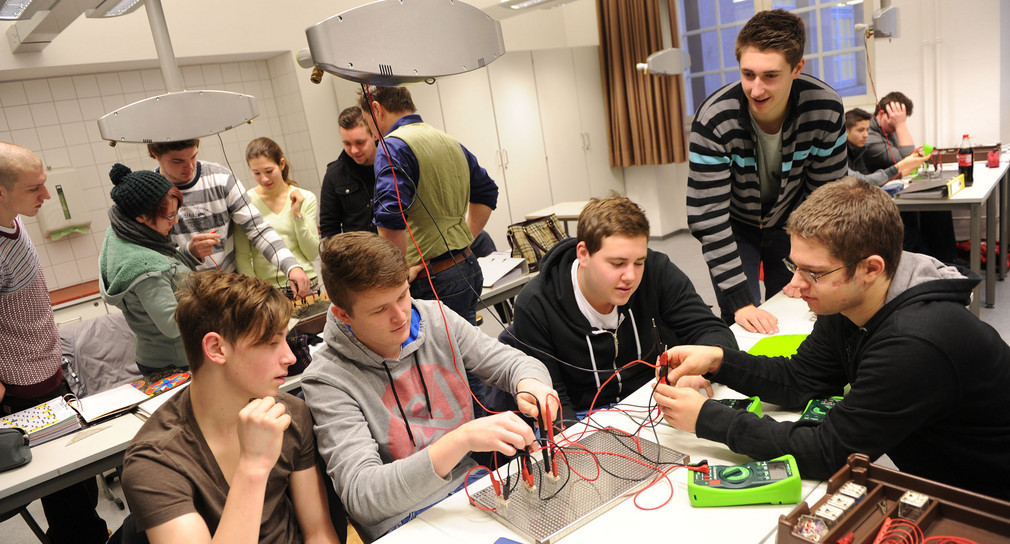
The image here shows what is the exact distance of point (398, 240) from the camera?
2.41 metres

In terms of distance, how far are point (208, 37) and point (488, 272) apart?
260 cm

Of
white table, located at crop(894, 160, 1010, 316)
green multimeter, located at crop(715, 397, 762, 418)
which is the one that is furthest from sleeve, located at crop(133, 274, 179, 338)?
white table, located at crop(894, 160, 1010, 316)

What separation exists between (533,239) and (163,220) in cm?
181

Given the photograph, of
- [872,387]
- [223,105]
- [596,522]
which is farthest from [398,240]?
[872,387]

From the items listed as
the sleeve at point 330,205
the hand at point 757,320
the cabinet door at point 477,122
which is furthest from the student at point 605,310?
the cabinet door at point 477,122

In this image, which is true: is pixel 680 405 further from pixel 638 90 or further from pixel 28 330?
pixel 638 90

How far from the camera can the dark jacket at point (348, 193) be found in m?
3.18

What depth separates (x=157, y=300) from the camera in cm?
228

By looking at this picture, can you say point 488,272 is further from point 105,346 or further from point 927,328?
point 927,328

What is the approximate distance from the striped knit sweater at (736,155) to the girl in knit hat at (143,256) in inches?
72.3

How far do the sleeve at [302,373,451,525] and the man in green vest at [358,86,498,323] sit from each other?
916 millimetres

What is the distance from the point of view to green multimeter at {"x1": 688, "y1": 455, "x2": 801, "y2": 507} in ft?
3.74

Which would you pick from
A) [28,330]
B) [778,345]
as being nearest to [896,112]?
[778,345]

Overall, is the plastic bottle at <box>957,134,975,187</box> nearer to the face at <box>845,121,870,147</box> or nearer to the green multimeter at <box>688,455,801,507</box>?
the face at <box>845,121,870,147</box>
